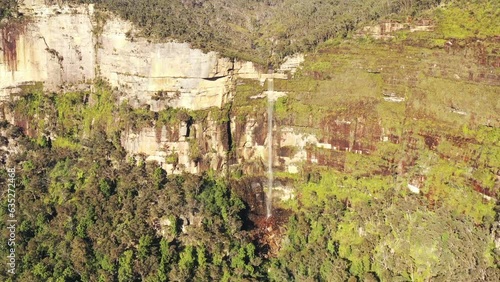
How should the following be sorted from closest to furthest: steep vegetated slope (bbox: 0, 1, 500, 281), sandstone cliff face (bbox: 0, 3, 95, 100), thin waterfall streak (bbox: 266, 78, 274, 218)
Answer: steep vegetated slope (bbox: 0, 1, 500, 281), thin waterfall streak (bbox: 266, 78, 274, 218), sandstone cliff face (bbox: 0, 3, 95, 100)

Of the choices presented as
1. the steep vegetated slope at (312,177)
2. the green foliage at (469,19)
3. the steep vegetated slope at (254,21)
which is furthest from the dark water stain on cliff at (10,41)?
the green foliage at (469,19)

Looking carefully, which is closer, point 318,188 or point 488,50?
point 488,50

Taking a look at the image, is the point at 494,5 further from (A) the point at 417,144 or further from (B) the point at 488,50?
(A) the point at 417,144

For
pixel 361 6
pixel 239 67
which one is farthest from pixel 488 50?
pixel 239 67

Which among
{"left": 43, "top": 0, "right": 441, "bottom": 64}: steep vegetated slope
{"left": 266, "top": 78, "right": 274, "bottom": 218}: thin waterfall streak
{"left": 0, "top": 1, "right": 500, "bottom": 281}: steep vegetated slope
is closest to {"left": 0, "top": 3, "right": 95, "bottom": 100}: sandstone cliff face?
{"left": 0, "top": 1, "right": 500, "bottom": 281}: steep vegetated slope

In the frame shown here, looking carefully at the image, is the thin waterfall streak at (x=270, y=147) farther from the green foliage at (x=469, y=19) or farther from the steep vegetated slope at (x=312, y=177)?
the green foliage at (x=469, y=19)

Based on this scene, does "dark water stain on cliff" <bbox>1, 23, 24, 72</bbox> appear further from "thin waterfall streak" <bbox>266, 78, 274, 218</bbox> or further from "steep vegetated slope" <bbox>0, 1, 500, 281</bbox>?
"thin waterfall streak" <bbox>266, 78, 274, 218</bbox>

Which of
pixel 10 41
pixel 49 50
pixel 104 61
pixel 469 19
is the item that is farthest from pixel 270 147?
pixel 10 41

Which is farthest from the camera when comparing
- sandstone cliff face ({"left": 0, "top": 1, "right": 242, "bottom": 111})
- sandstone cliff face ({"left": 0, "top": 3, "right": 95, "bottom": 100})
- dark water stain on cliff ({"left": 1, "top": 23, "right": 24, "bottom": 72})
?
sandstone cliff face ({"left": 0, "top": 3, "right": 95, "bottom": 100})
